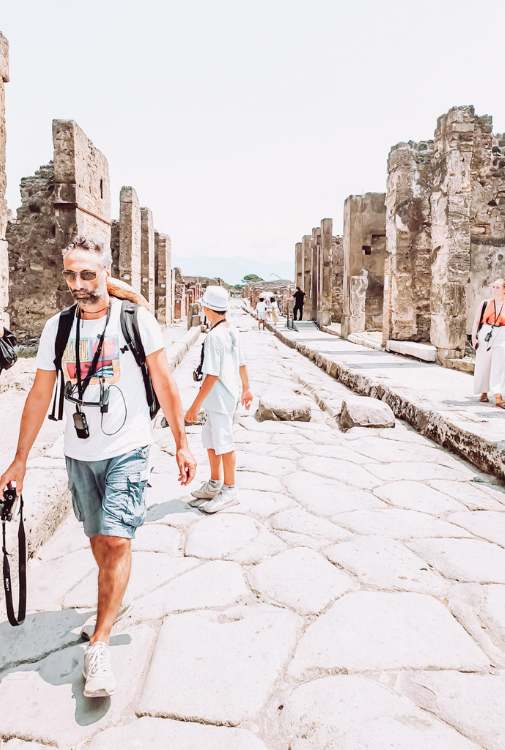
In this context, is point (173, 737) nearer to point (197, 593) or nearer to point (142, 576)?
point (197, 593)

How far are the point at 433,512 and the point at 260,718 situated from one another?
201cm

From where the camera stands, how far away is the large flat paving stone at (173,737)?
157 centimetres

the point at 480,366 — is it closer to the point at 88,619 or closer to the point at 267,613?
the point at 267,613

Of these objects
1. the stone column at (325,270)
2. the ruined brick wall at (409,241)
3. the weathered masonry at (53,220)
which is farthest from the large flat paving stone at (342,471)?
the stone column at (325,270)

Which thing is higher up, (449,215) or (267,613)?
(449,215)

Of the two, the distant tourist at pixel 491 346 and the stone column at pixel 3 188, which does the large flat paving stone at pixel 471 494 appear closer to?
the distant tourist at pixel 491 346

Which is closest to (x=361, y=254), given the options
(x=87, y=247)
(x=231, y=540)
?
(x=231, y=540)

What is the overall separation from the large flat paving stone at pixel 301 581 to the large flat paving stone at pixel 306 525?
24 centimetres

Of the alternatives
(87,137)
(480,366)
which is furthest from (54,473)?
(87,137)

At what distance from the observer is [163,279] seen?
20656mm

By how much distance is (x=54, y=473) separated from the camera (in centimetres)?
339

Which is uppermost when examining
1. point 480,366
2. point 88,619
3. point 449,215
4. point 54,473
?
point 449,215

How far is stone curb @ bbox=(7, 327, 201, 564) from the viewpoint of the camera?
9.12 feet

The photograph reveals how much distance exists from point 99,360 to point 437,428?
3749 mm
